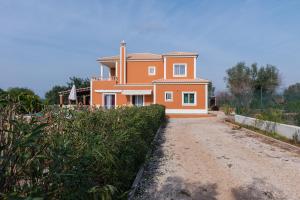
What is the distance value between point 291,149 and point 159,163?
18.6 feet

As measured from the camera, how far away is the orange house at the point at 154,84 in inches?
1111

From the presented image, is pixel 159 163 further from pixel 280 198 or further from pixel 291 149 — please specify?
pixel 291 149

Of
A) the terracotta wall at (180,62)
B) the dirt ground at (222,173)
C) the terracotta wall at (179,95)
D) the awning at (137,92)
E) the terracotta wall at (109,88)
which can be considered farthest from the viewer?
the terracotta wall at (180,62)

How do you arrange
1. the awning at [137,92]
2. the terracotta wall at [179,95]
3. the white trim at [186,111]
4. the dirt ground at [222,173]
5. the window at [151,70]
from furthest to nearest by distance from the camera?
the window at [151,70], the awning at [137,92], the terracotta wall at [179,95], the white trim at [186,111], the dirt ground at [222,173]

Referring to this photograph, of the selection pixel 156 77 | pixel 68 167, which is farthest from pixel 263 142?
pixel 156 77

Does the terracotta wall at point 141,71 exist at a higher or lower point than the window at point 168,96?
higher

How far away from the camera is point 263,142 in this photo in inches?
446

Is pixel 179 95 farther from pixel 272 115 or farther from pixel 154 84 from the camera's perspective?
pixel 272 115

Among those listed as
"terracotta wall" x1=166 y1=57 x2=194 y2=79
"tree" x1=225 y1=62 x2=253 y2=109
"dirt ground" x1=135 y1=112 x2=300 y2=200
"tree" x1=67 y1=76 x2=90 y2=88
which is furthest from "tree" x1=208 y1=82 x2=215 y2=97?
"dirt ground" x1=135 y1=112 x2=300 y2=200

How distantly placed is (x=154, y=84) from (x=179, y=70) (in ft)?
15.0

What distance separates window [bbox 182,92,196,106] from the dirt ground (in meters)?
18.0

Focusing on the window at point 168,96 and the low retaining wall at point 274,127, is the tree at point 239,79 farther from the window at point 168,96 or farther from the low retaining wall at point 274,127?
the low retaining wall at point 274,127

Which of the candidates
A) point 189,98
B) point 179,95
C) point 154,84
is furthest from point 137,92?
point 189,98

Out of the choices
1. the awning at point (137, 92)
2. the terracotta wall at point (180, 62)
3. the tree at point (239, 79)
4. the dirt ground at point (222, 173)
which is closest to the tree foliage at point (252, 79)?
the tree at point (239, 79)
